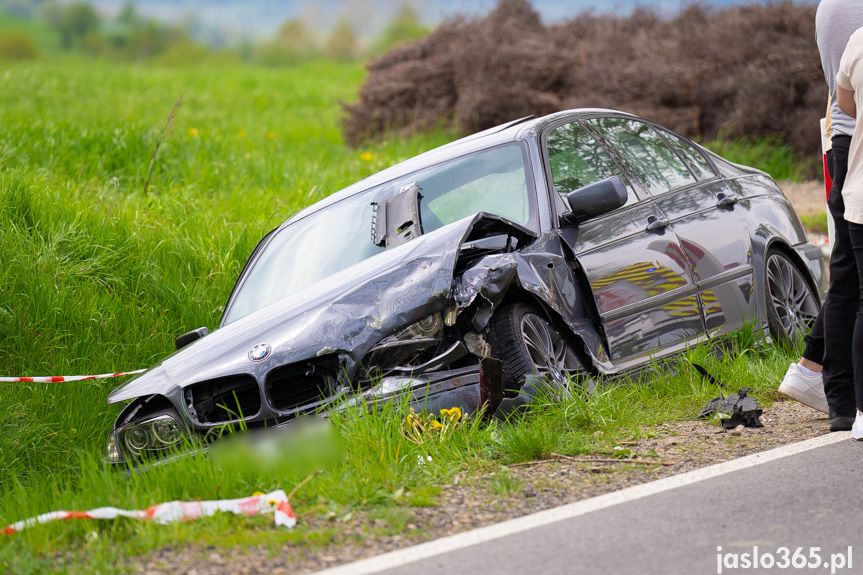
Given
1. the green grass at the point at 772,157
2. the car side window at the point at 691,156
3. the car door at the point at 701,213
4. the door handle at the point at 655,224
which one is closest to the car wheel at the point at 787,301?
the car door at the point at 701,213

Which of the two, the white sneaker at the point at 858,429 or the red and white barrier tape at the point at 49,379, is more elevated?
the red and white barrier tape at the point at 49,379

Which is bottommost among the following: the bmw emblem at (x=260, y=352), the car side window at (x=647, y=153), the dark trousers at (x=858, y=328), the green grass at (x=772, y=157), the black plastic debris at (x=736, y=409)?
the green grass at (x=772, y=157)

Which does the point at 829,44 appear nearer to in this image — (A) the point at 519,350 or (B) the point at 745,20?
(A) the point at 519,350

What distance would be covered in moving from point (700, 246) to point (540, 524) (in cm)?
285

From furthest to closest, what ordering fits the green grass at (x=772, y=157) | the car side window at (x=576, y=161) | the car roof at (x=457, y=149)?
the green grass at (x=772, y=157)
the car roof at (x=457, y=149)
the car side window at (x=576, y=161)

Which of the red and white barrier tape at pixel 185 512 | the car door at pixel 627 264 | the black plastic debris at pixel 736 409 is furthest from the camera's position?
the car door at pixel 627 264

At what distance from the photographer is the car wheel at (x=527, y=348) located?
4.80 metres

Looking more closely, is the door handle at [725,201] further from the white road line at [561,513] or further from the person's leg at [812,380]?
the white road line at [561,513]

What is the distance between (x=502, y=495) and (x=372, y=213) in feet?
7.37

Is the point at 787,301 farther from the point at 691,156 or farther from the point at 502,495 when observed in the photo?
the point at 502,495

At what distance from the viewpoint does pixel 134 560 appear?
3.54m

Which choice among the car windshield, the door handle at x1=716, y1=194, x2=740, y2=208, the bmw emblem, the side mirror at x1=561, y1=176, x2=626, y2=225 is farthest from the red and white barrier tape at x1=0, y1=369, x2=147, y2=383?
the door handle at x1=716, y1=194, x2=740, y2=208

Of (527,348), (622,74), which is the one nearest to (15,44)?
(622,74)

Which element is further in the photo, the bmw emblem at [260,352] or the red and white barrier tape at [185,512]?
the bmw emblem at [260,352]
